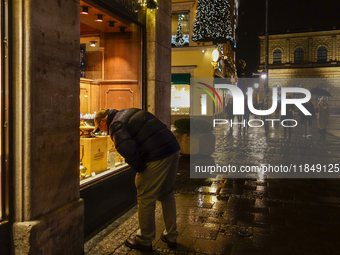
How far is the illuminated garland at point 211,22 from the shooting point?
782 inches

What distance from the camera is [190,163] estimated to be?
32.4 ft

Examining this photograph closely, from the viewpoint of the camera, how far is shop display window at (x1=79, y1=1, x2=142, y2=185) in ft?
16.8

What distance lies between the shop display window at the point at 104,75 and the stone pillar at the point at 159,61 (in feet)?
0.67

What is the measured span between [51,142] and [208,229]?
2499 mm

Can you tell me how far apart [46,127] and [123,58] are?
122 inches

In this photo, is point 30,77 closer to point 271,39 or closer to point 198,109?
point 198,109

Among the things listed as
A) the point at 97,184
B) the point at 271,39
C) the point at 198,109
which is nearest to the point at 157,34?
the point at 97,184

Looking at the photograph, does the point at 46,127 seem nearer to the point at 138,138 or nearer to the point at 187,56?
the point at 138,138

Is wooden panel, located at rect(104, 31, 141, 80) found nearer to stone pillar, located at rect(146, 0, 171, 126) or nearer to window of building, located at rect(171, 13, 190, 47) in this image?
stone pillar, located at rect(146, 0, 171, 126)

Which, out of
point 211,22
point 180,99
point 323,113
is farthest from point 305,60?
point 323,113

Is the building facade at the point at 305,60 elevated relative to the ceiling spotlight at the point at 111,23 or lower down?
elevated

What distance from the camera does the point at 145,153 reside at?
3.82 m

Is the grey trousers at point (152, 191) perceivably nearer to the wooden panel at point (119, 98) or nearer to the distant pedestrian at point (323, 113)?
the wooden panel at point (119, 98)

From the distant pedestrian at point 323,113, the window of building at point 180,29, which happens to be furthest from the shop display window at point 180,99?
the distant pedestrian at point 323,113
